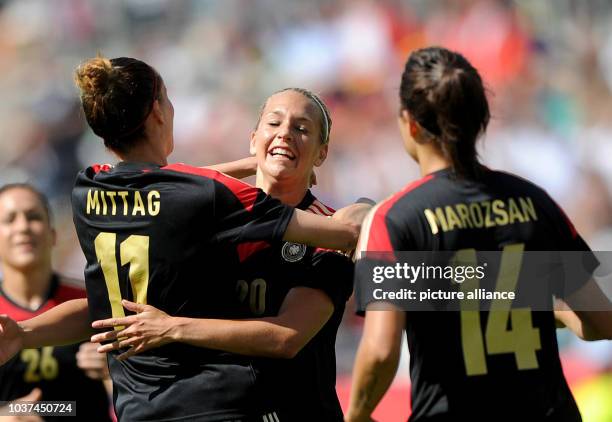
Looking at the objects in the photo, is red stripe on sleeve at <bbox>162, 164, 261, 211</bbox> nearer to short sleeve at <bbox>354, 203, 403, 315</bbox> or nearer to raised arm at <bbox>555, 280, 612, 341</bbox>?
short sleeve at <bbox>354, 203, 403, 315</bbox>

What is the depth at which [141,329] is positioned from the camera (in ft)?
11.0

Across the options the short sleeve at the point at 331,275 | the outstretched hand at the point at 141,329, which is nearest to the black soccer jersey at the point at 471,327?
the short sleeve at the point at 331,275

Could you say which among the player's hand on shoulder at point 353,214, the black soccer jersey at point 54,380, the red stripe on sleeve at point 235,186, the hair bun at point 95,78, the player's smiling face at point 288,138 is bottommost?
the black soccer jersey at point 54,380

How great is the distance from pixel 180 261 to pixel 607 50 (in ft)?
21.5

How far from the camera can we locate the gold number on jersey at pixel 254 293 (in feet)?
11.7

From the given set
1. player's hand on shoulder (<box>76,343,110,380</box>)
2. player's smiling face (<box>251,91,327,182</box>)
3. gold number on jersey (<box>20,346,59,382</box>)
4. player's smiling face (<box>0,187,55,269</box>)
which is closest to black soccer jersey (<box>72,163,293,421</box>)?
player's smiling face (<box>251,91,327,182</box>)

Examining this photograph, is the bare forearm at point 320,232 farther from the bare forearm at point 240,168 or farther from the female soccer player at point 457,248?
the bare forearm at point 240,168

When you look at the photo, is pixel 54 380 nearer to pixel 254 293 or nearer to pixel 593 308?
pixel 254 293

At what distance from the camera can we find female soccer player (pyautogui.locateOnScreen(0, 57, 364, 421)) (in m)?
3.34

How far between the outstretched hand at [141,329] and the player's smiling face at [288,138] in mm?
863

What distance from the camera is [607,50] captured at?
879 centimetres

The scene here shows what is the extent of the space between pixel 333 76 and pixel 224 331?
5965 millimetres

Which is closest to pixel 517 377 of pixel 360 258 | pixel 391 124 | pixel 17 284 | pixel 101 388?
pixel 360 258

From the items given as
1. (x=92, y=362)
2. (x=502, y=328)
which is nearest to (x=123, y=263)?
(x=502, y=328)
